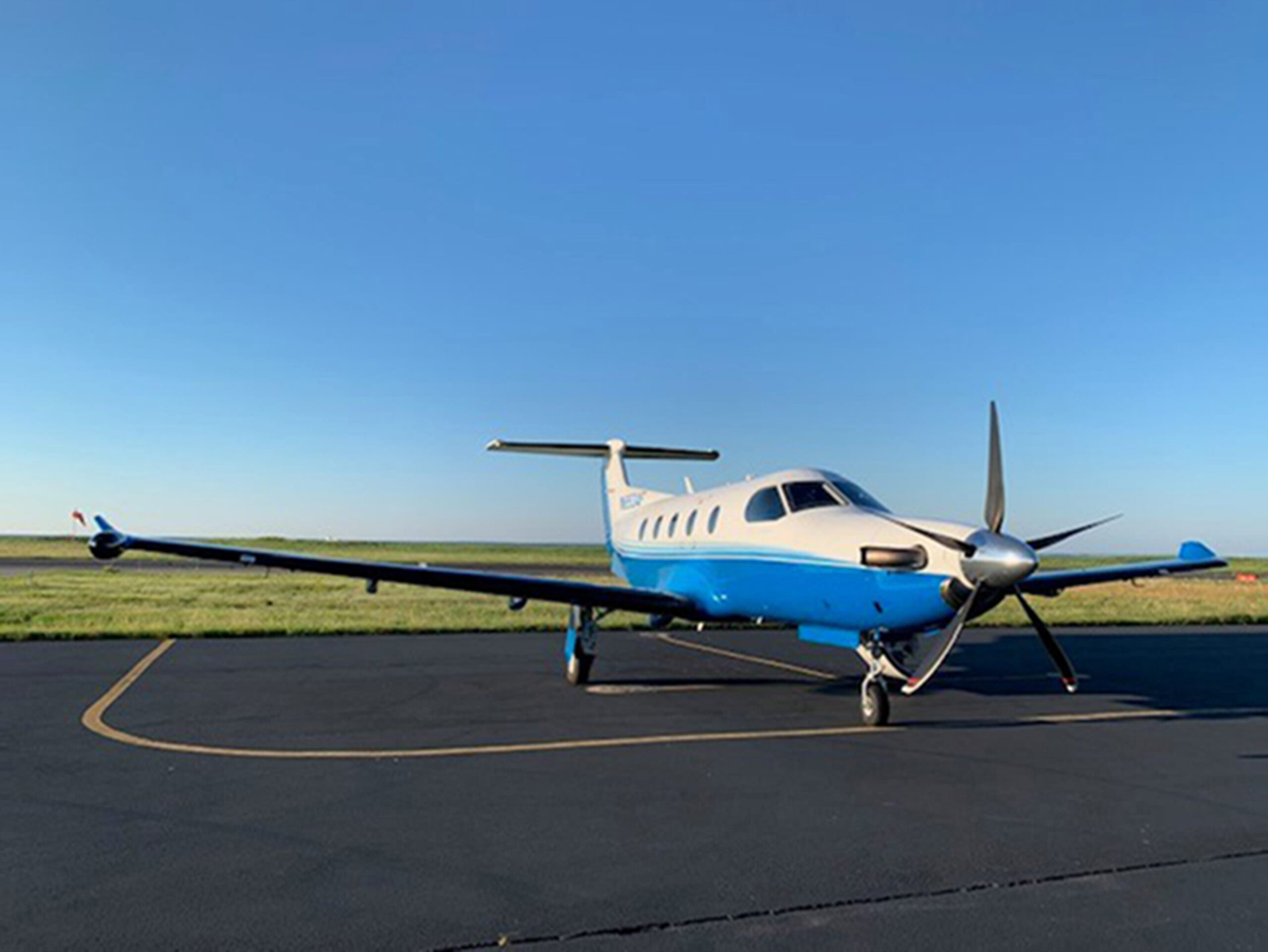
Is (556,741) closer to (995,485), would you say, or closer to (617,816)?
(617,816)

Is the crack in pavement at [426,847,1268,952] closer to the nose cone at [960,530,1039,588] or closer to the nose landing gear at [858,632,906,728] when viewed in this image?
the nose cone at [960,530,1039,588]

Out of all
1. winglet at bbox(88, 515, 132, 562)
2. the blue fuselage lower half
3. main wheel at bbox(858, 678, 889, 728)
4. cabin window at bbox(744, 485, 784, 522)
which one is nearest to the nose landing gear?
main wheel at bbox(858, 678, 889, 728)

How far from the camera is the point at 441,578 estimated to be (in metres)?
13.1

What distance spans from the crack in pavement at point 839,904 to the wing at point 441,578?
7.67 meters

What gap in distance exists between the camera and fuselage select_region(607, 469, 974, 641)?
9.76 meters

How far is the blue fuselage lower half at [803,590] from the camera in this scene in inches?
385

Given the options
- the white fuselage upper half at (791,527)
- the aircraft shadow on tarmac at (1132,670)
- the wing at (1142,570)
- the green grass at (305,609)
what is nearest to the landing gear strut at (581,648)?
the white fuselage upper half at (791,527)

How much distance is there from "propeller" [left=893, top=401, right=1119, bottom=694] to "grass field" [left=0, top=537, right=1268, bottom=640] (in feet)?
46.3

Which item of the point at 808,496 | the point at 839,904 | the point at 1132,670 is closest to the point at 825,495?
the point at 808,496

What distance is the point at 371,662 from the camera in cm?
1572

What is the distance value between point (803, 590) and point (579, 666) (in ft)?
14.0

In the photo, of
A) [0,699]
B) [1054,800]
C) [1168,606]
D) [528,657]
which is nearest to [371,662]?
[528,657]

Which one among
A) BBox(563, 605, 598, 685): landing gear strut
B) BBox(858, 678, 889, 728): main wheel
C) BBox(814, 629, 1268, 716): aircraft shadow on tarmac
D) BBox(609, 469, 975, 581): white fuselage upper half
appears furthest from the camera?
BBox(563, 605, 598, 685): landing gear strut

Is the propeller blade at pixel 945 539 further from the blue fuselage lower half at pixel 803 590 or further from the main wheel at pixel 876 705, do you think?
the main wheel at pixel 876 705
